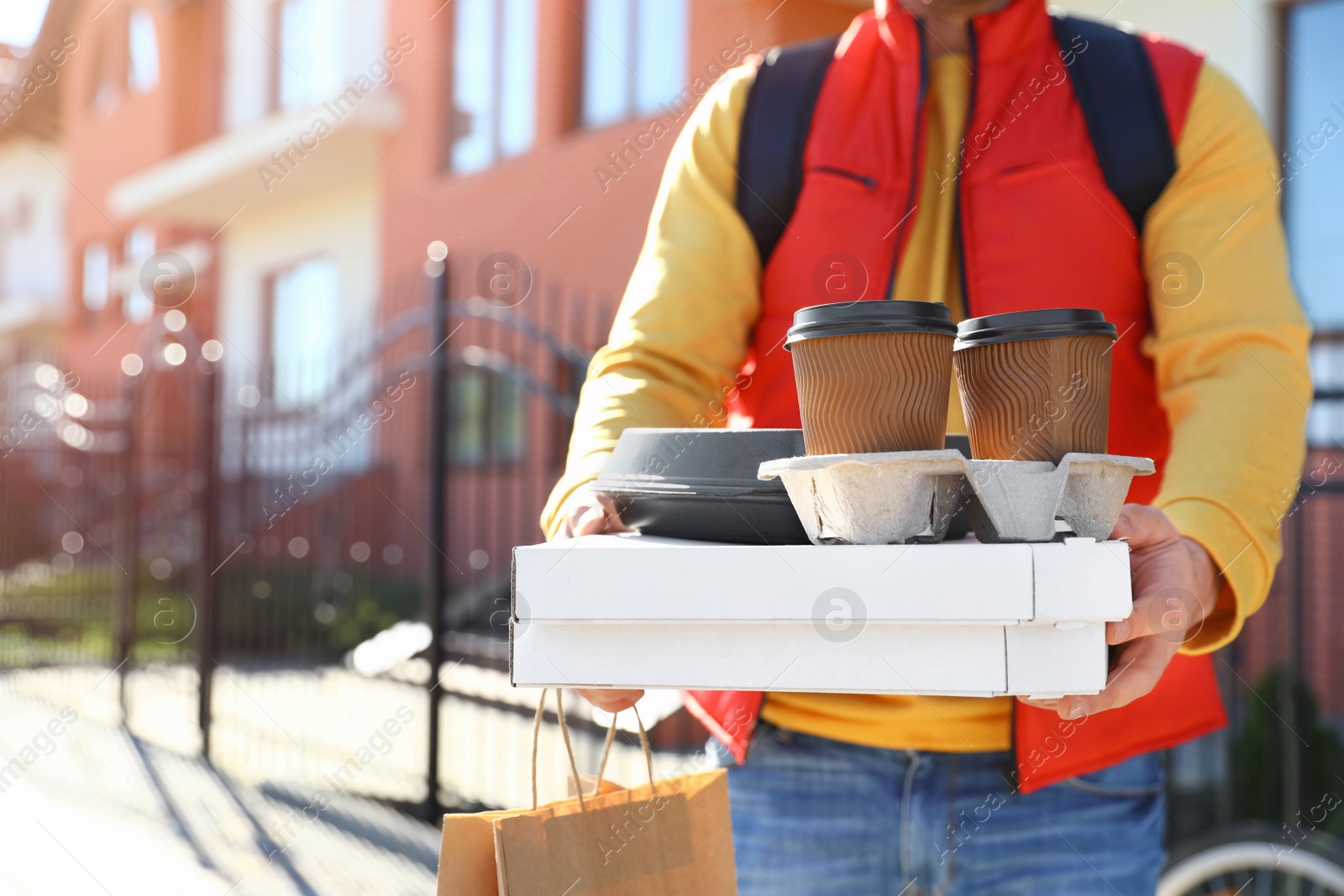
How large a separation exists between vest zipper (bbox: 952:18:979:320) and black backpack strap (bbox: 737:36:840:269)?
20 centimetres

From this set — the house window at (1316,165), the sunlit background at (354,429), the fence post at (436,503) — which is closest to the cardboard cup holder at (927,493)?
the sunlit background at (354,429)

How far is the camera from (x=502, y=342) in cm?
948

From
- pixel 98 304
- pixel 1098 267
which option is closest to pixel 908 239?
pixel 1098 267

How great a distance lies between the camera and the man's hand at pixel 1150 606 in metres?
1.02

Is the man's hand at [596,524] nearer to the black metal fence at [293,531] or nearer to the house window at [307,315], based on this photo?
the black metal fence at [293,531]

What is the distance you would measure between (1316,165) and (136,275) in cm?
1582

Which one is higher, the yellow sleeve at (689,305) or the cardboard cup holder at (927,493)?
the yellow sleeve at (689,305)

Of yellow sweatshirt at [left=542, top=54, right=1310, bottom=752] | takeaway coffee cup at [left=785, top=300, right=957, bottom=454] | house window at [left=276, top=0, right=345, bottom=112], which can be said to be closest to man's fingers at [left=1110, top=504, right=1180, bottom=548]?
yellow sweatshirt at [left=542, top=54, right=1310, bottom=752]

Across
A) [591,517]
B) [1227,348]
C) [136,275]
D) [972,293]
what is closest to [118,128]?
[136,275]

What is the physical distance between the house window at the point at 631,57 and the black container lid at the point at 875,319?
27.0 ft

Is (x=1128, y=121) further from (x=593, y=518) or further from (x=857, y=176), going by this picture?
(x=593, y=518)

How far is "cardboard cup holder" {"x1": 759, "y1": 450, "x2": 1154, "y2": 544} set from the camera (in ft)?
3.04

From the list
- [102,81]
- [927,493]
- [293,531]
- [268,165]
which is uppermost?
[102,81]

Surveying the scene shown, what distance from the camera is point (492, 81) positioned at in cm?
1099
